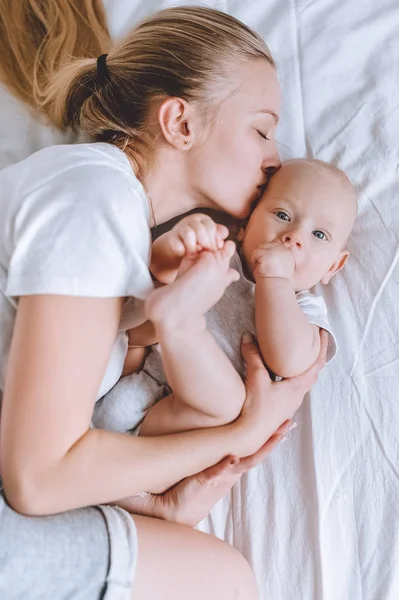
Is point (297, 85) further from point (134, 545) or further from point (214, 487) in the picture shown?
point (134, 545)

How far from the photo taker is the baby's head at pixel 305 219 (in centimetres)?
107

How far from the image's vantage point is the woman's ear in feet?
3.25

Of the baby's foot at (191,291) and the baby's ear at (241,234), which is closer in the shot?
the baby's foot at (191,291)

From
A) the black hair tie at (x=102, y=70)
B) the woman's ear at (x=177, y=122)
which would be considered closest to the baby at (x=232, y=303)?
the woman's ear at (x=177, y=122)

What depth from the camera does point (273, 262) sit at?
1014mm

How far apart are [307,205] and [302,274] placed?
0.10 m

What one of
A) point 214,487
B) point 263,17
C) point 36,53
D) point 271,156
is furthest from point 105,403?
point 263,17

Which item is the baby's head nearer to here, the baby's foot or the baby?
the baby

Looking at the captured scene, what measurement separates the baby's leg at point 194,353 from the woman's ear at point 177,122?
0.23m

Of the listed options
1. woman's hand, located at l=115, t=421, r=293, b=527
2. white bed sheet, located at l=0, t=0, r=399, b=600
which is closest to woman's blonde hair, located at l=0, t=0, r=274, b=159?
white bed sheet, located at l=0, t=0, r=399, b=600

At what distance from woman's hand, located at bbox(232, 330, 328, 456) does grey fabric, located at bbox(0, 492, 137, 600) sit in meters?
0.21

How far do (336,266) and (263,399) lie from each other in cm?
26

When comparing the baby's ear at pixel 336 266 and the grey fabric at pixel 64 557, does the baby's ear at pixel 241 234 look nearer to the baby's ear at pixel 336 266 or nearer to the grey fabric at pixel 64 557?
the baby's ear at pixel 336 266

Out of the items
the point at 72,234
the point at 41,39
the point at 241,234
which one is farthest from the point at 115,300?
the point at 41,39
